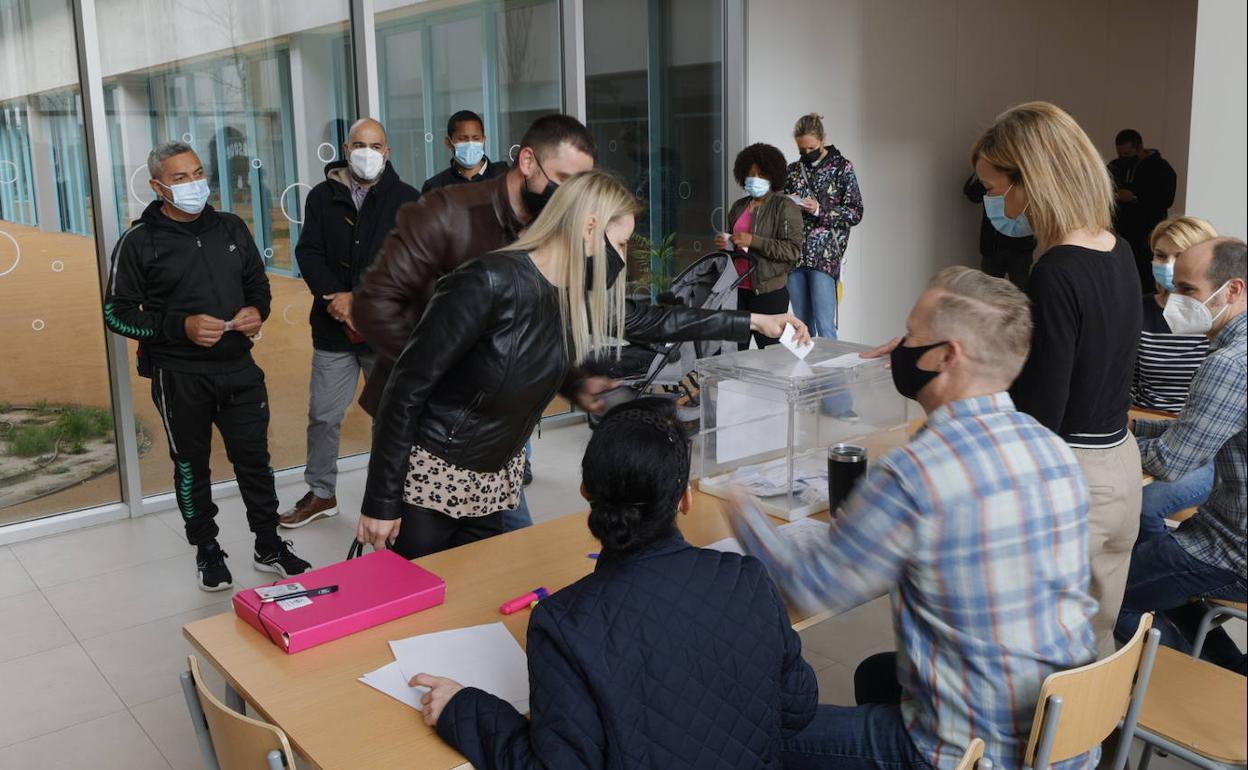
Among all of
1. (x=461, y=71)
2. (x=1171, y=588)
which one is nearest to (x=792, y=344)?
(x=1171, y=588)

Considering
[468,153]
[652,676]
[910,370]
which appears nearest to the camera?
[652,676]

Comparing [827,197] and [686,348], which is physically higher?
[827,197]

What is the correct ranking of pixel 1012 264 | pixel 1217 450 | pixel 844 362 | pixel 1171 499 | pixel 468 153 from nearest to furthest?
pixel 1217 450 < pixel 844 362 < pixel 1171 499 < pixel 468 153 < pixel 1012 264

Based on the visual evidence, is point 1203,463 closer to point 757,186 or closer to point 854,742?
point 854,742

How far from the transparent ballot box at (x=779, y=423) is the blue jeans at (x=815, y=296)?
3.55 meters

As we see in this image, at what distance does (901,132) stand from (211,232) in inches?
215

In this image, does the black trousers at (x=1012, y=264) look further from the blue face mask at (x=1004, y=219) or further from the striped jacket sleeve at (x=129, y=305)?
the striped jacket sleeve at (x=129, y=305)

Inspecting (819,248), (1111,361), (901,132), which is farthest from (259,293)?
(901,132)

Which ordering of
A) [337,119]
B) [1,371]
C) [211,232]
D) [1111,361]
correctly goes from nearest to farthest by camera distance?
[1111,361] → [211,232] → [1,371] → [337,119]

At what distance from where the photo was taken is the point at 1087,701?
1711 mm

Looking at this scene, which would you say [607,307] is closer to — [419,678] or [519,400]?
[519,400]

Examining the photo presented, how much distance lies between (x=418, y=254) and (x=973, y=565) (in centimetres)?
182

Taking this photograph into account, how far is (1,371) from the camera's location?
15.0 feet

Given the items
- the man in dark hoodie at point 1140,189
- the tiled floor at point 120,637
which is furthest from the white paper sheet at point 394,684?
the man in dark hoodie at point 1140,189
